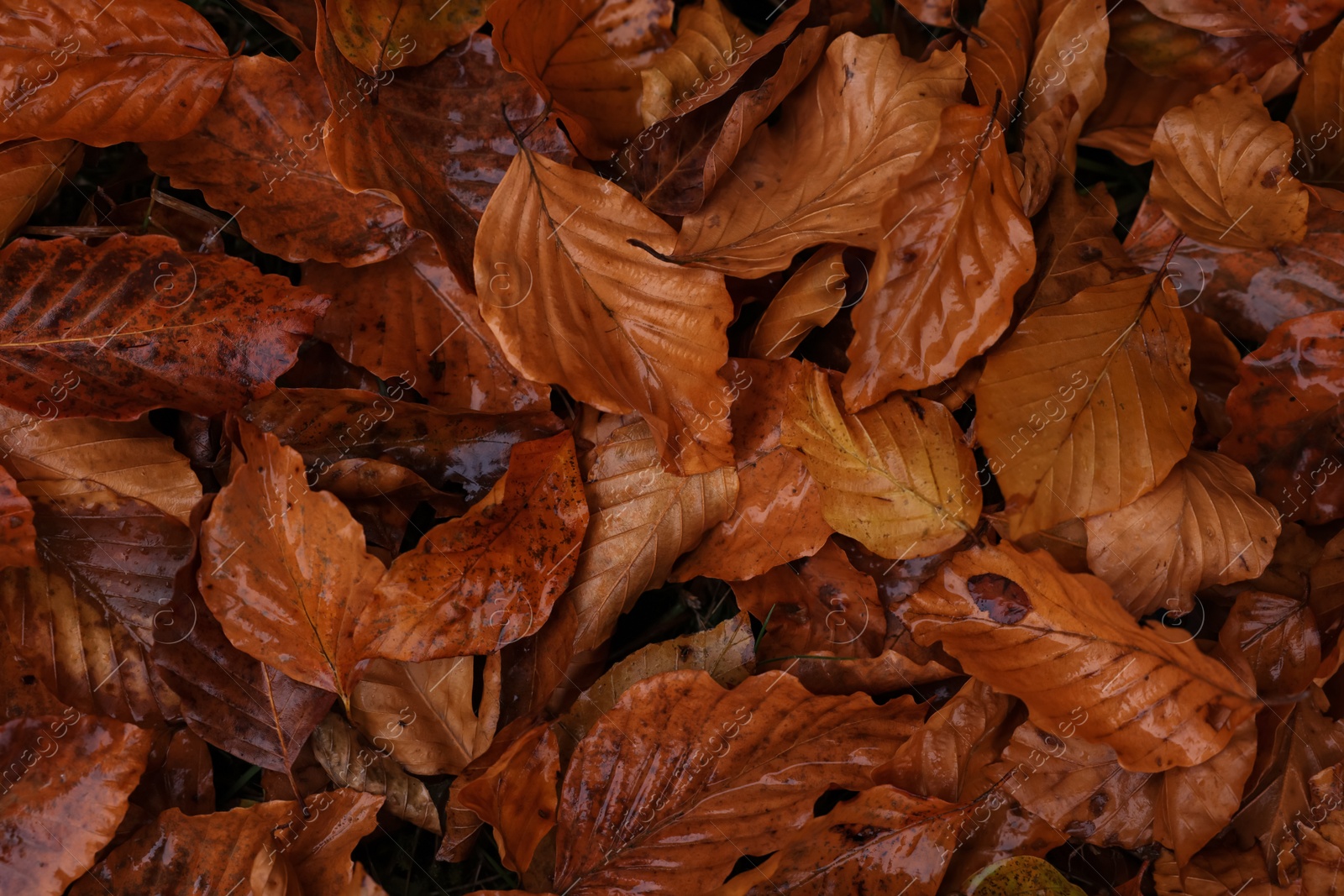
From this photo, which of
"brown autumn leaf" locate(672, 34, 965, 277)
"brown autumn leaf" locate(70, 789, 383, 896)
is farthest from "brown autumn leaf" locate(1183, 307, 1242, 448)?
"brown autumn leaf" locate(70, 789, 383, 896)

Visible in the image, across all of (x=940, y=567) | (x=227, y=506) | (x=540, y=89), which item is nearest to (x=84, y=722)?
(x=227, y=506)

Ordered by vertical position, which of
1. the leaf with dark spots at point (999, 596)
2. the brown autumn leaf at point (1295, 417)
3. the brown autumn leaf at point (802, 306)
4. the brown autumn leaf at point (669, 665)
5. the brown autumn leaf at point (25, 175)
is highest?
the brown autumn leaf at point (25, 175)

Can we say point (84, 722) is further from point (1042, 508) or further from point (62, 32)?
point (1042, 508)

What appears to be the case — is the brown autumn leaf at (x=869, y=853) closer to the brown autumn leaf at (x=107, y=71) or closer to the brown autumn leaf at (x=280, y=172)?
the brown autumn leaf at (x=280, y=172)

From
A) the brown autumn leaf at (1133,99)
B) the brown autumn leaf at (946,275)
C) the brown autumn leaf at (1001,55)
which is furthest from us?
the brown autumn leaf at (1133,99)

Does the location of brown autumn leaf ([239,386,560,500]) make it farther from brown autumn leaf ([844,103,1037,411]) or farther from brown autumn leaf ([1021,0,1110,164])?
brown autumn leaf ([1021,0,1110,164])

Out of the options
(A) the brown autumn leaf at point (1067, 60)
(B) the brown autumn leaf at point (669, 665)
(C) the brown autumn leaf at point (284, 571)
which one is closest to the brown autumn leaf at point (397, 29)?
(C) the brown autumn leaf at point (284, 571)

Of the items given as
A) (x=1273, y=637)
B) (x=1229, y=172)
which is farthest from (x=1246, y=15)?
(x=1273, y=637)
